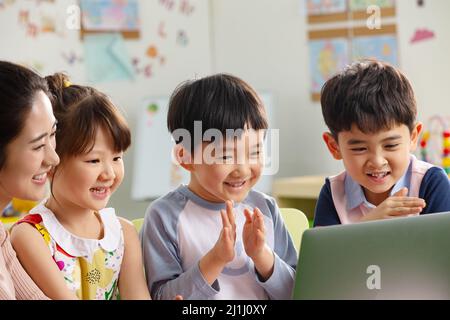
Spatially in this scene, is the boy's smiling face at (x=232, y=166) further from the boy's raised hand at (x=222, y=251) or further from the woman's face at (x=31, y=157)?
the woman's face at (x=31, y=157)

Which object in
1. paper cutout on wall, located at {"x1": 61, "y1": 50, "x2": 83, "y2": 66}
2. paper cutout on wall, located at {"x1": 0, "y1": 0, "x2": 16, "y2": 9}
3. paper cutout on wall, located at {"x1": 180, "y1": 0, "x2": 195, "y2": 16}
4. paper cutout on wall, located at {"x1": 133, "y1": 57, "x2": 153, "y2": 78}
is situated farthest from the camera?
paper cutout on wall, located at {"x1": 180, "y1": 0, "x2": 195, "y2": 16}

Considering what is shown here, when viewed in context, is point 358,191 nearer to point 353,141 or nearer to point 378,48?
point 353,141

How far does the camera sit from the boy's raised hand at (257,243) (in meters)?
1.09

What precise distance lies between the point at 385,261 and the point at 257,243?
234 mm

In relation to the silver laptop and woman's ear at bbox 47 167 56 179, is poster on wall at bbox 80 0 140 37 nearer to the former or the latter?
woman's ear at bbox 47 167 56 179

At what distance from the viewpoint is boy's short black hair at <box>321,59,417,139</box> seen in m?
1.36

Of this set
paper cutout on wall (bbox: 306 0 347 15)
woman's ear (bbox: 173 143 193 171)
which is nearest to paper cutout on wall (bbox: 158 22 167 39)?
paper cutout on wall (bbox: 306 0 347 15)

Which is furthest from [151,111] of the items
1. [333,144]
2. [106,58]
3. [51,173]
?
[51,173]

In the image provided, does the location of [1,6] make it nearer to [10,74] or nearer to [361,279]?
[10,74]

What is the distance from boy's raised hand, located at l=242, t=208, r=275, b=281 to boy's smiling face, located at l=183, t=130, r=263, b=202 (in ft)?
0.40

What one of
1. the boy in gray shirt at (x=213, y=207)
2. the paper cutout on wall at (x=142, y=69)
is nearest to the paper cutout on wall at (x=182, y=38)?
the paper cutout on wall at (x=142, y=69)

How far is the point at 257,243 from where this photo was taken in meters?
1.13

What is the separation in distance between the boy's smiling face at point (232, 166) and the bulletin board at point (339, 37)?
9.31ft

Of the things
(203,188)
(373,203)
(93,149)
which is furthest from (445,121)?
(93,149)
